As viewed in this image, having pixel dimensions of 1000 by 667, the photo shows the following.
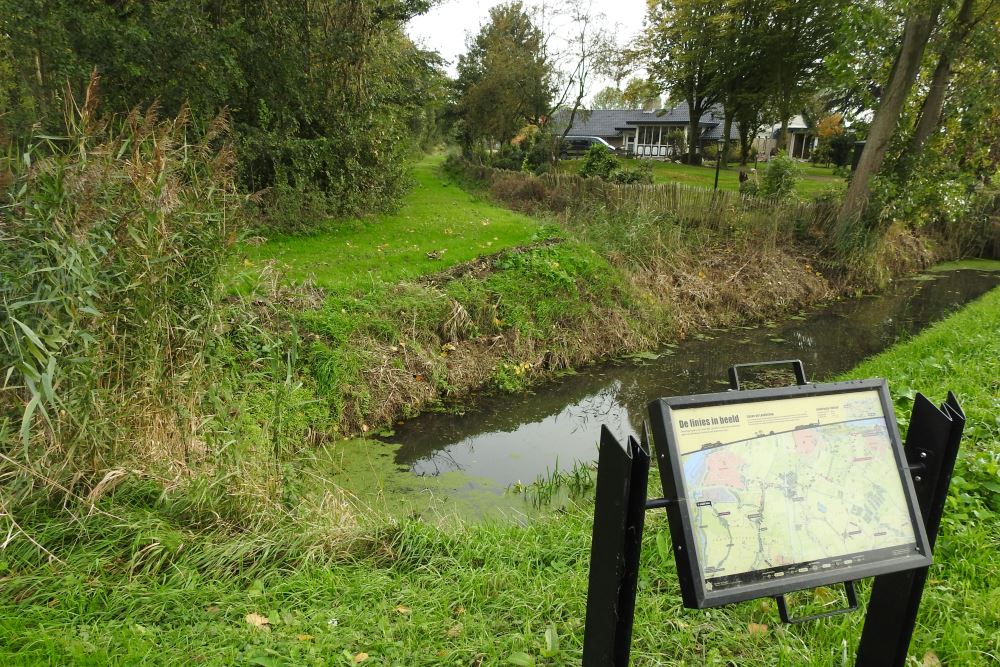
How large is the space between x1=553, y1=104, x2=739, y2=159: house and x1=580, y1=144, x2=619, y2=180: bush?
70.6 ft

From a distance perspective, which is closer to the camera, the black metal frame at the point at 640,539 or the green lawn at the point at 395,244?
the black metal frame at the point at 640,539

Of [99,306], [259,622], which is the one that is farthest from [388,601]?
[99,306]

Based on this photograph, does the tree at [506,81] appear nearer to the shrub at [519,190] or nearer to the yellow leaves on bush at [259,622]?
the shrub at [519,190]

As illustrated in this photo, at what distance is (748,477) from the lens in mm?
1755

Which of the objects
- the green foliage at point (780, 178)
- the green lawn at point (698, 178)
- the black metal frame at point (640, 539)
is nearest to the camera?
the black metal frame at point (640, 539)

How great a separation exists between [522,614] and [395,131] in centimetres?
1241

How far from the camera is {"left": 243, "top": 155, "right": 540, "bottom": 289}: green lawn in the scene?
8.62 m

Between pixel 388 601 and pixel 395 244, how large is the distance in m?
8.46

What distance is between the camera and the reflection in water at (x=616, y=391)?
614 cm

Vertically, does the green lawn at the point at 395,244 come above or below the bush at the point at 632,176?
below

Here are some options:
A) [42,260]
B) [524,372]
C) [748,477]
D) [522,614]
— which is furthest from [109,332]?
[524,372]

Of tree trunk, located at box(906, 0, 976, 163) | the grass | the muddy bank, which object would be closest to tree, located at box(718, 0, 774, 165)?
tree trunk, located at box(906, 0, 976, 163)

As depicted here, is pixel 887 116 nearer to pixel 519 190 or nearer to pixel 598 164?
pixel 598 164

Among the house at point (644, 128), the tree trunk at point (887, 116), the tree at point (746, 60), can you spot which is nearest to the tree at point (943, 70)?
the tree trunk at point (887, 116)
